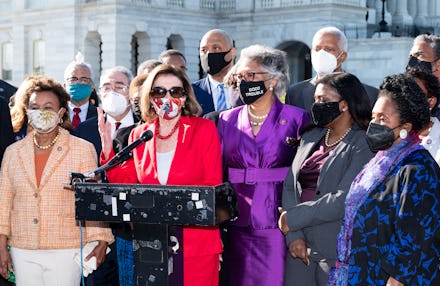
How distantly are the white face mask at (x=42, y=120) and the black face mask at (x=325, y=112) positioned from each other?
7.15 feet

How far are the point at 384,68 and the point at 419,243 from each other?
2580cm

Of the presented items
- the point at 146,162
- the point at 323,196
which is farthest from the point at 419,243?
the point at 146,162

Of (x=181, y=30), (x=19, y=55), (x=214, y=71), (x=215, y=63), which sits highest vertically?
(x=181, y=30)

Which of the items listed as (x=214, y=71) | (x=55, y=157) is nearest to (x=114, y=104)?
(x=55, y=157)

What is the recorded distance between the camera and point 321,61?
8.53 metres

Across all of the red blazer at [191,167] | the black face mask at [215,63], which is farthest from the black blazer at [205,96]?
the red blazer at [191,167]

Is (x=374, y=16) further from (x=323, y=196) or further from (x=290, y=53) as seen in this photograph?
(x=323, y=196)

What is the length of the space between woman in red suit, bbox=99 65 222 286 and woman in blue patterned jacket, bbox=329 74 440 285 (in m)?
1.09

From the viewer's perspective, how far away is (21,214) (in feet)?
21.2

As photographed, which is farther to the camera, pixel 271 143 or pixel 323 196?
pixel 271 143

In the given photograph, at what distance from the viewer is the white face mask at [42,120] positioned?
6496mm

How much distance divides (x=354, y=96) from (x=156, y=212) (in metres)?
2.10

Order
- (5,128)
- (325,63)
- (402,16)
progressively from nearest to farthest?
(5,128) < (325,63) < (402,16)

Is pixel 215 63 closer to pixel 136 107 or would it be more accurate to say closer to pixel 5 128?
pixel 136 107
